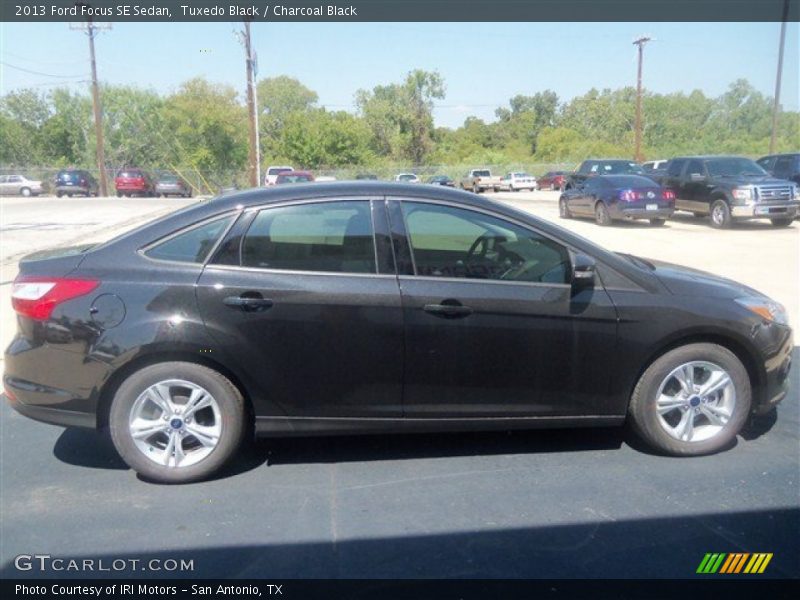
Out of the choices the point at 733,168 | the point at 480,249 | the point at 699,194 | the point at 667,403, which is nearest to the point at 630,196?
the point at 699,194

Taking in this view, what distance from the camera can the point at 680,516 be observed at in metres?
3.83

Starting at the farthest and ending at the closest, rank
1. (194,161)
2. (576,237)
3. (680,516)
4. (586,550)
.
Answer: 1. (194,161)
2. (576,237)
3. (680,516)
4. (586,550)

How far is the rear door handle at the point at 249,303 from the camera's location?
418 centimetres

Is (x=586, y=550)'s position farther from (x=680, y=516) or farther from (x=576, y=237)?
(x=576, y=237)

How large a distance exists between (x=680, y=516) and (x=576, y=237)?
168cm

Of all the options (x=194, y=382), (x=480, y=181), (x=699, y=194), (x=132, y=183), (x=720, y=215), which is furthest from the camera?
(x=132, y=183)

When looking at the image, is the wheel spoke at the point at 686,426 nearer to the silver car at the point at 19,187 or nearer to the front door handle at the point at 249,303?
the front door handle at the point at 249,303

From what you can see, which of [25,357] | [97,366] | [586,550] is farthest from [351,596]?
[25,357]

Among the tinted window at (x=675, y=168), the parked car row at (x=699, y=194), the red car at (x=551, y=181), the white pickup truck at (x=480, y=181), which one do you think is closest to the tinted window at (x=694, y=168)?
the parked car row at (x=699, y=194)

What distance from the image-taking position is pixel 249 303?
420cm

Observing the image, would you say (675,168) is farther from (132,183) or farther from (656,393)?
(132,183)

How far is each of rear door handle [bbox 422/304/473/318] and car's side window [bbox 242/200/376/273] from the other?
40cm

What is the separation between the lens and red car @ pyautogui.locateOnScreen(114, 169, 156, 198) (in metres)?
46.8

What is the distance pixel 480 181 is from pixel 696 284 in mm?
42744
